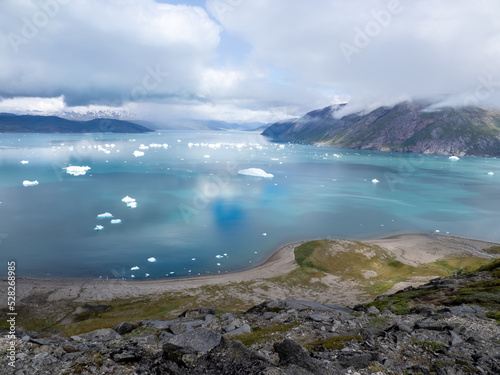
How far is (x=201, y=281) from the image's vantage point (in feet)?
123

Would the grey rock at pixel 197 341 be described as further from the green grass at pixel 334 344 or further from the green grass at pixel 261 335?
the green grass at pixel 334 344

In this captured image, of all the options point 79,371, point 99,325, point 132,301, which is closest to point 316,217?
point 132,301

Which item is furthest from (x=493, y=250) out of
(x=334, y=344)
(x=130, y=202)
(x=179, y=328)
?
(x=130, y=202)

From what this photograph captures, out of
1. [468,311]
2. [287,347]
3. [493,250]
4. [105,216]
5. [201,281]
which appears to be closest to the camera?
[287,347]

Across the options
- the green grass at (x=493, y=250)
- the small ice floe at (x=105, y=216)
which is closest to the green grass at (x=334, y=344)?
the green grass at (x=493, y=250)

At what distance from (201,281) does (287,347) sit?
98.9 feet

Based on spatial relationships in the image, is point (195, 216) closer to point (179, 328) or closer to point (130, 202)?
point (130, 202)

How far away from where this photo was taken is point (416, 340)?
1120 cm

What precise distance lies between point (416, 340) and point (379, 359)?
2.85 m

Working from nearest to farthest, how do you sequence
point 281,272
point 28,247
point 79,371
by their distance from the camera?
point 79,371 < point 281,272 < point 28,247

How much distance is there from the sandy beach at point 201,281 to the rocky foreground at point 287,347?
1890cm

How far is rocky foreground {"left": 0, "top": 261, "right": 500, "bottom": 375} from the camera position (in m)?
8.35

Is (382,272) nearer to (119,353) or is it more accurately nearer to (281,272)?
(281,272)

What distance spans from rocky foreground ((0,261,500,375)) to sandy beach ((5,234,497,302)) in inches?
744
